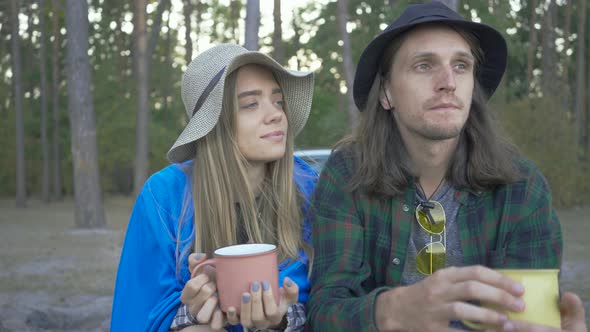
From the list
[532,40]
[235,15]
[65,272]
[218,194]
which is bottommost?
[65,272]

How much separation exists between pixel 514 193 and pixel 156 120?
25938 mm

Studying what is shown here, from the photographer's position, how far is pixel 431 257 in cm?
229

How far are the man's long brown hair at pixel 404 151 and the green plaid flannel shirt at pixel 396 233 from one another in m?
0.05

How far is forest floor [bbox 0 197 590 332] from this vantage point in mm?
6199

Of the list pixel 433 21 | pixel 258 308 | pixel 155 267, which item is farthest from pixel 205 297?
pixel 433 21

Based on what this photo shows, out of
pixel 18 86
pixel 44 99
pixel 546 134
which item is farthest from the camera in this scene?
pixel 44 99

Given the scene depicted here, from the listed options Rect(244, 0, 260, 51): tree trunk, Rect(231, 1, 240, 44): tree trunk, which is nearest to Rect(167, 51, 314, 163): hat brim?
Rect(244, 0, 260, 51): tree trunk

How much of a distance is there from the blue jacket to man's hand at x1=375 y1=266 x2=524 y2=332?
1.08m

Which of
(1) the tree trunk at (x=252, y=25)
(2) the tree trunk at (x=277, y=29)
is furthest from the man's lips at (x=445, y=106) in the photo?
(2) the tree trunk at (x=277, y=29)

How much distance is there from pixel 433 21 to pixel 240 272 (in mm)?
1144

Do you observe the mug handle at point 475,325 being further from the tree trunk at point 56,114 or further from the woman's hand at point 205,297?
the tree trunk at point 56,114

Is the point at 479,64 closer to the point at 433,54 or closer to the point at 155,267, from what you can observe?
the point at 433,54

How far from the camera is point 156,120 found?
89.4 feet

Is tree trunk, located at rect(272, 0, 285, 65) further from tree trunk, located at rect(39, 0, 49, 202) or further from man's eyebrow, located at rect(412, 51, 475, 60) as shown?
tree trunk, located at rect(39, 0, 49, 202)
